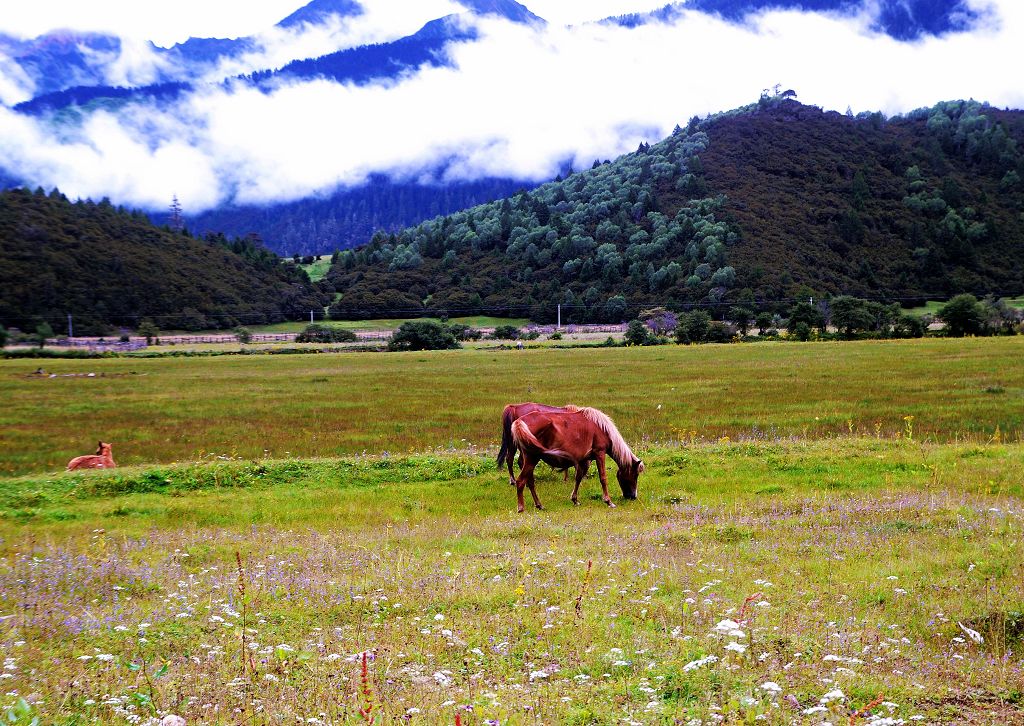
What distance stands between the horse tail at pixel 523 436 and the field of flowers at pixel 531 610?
62.6 inches

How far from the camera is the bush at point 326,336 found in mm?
143875

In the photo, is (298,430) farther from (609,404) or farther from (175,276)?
(175,276)

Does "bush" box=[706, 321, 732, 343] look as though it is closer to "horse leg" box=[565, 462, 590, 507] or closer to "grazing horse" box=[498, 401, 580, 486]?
"grazing horse" box=[498, 401, 580, 486]

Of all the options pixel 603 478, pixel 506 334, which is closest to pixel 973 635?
pixel 603 478

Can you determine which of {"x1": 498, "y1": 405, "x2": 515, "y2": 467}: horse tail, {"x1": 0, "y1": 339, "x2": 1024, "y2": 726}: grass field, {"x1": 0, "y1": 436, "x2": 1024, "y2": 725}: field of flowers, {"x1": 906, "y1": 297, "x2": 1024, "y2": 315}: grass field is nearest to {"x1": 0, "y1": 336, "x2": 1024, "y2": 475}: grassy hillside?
{"x1": 0, "y1": 339, "x2": 1024, "y2": 726}: grass field

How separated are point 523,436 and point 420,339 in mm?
105144

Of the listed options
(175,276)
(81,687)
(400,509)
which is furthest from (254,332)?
(81,687)

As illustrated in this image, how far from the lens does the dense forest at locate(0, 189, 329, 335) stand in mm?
149875

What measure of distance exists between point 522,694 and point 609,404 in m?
32.3

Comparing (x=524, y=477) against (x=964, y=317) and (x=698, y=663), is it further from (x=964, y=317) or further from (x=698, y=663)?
(x=964, y=317)

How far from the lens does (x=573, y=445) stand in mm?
17484

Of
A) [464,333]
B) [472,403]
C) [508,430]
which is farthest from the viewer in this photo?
[464,333]

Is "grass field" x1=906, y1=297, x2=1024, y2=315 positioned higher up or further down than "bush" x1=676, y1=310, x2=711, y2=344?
higher up

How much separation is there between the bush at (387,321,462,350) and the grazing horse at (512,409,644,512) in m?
104
